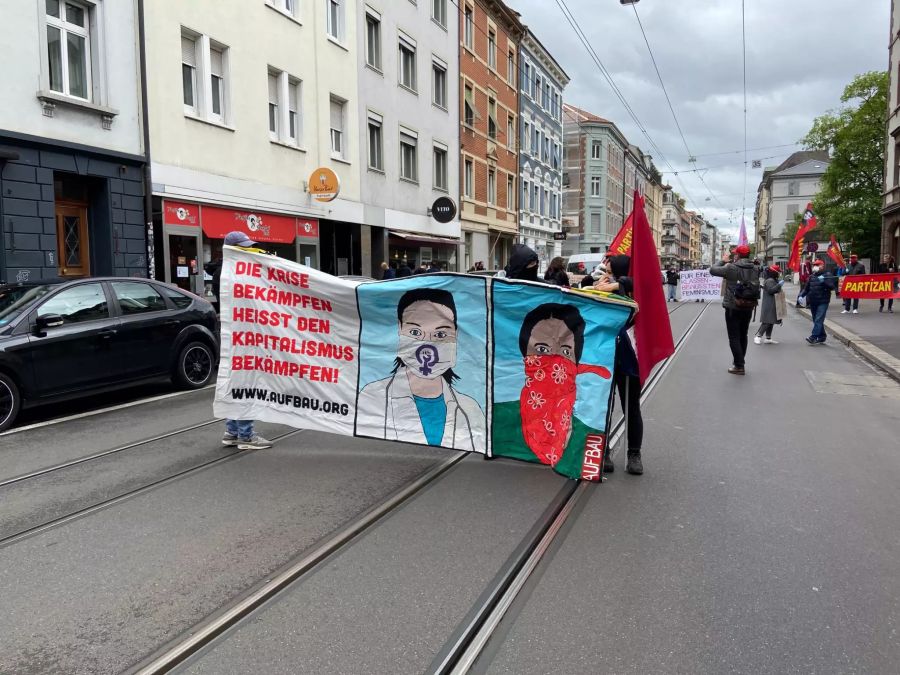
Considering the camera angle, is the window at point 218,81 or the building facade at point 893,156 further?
the building facade at point 893,156

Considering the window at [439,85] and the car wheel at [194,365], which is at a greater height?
the window at [439,85]

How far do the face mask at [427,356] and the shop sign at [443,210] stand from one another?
2071 cm

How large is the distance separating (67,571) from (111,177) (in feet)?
40.5

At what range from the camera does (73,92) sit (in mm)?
13648

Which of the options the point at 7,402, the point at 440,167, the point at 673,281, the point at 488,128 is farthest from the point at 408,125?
the point at 7,402

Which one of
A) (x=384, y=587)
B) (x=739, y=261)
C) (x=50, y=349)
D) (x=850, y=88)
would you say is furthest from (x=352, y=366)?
(x=850, y=88)

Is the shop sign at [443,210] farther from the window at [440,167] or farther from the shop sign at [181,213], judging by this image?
→ the shop sign at [181,213]

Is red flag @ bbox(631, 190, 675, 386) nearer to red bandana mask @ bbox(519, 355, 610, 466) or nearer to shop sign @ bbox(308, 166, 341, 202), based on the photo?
red bandana mask @ bbox(519, 355, 610, 466)

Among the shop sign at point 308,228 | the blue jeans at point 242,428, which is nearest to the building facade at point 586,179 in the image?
the shop sign at point 308,228

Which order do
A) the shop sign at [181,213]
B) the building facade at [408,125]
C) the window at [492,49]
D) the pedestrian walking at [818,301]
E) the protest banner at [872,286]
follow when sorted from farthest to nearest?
the window at [492,49], the building facade at [408,125], the protest banner at [872,286], the shop sign at [181,213], the pedestrian walking at [818,301]

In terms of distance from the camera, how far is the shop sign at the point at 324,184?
1952cm

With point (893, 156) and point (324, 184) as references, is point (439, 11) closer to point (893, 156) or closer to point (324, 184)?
point (324, 184)

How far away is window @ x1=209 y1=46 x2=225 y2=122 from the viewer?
16875mm

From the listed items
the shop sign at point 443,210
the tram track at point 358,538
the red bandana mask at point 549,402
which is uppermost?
the shop sign at point 443,210
